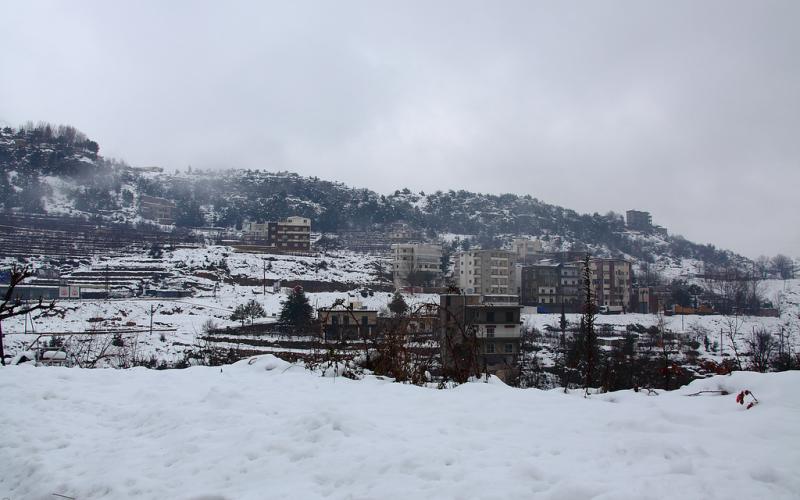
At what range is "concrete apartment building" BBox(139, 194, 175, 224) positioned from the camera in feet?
243

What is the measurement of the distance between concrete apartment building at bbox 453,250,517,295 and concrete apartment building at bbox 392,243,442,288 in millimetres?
3864

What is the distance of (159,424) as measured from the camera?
3.73 metres

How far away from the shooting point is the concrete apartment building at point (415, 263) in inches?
2042

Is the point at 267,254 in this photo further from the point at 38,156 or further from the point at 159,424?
the point at 159,424

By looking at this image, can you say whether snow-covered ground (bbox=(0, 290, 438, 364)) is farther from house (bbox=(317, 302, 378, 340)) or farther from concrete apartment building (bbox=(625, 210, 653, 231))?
concrete apartment building (bbox=(625, 210, 653, 231))

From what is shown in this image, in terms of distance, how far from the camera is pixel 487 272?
49000mm

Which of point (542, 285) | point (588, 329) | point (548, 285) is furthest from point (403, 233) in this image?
point (588, 329)

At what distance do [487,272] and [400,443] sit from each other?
4667 centimetres

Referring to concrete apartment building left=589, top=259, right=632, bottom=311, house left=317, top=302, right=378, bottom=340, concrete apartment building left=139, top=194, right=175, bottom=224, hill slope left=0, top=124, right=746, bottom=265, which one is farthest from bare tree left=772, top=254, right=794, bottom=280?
concrete apartment building left=139, top=194, right=175, bottom=224

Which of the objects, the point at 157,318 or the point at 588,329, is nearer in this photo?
the point at 588,329

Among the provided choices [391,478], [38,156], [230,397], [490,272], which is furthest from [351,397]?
[38,156]

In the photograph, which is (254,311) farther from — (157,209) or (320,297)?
(157,209)

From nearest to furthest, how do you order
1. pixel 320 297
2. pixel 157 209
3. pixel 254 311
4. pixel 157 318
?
pixel 157 318 < pixel 254 311 < pixel 320 297 < pixel 157 209

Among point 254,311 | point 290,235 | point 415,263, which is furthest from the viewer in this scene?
point 290,235
